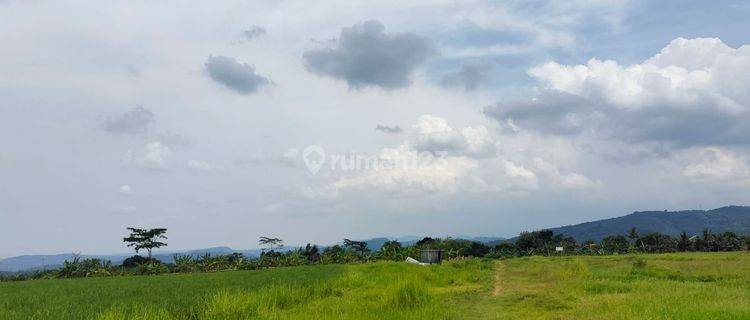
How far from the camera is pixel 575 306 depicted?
15.9 metres

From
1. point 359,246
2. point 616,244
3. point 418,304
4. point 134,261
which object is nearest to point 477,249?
point 359,246

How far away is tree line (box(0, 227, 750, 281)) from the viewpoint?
59781mm

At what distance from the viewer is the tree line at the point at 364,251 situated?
5978cm

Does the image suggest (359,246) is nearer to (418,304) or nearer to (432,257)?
(432,257)

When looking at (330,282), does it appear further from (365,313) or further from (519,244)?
(519,244)

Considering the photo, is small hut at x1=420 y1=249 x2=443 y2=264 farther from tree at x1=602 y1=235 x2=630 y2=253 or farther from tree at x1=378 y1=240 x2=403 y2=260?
tree at x1=602 y1=235 x2=630 y2=253

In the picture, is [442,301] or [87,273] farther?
[87,273]

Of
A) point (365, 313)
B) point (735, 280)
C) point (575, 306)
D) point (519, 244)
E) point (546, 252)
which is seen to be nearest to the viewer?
point (365, 313)

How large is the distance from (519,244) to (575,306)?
74.5 meters

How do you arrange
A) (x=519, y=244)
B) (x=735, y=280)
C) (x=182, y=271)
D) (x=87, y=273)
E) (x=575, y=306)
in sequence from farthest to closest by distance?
(x=519, y=244) < (x=182, y=271) < (x=87, y=273) < (x=735, y=280) < (x=575, y=306)

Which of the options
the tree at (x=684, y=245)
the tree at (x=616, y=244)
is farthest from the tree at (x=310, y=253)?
the tree at (x=684, y=245)

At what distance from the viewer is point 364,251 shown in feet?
255

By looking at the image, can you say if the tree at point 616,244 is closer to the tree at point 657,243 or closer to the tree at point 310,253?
the tree at point 657,243

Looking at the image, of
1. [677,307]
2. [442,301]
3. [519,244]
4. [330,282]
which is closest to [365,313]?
[442,301]
